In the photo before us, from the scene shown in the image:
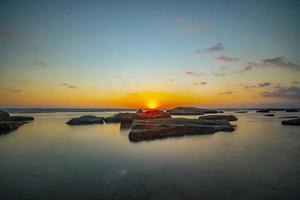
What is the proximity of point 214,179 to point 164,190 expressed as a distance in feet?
4.91

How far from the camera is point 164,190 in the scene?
402 cm

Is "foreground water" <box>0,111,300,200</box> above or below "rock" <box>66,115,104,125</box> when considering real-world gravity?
below

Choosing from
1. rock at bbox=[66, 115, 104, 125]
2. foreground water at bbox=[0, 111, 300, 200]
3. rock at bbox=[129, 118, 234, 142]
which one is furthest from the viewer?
rock at bbox=[66, 115, 104, 125]

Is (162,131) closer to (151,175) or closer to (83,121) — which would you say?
(151,175)

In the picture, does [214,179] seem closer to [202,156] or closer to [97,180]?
[202,156]

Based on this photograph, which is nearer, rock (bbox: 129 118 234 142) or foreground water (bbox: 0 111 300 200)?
foreground water (bbox: 0 111 300 200)

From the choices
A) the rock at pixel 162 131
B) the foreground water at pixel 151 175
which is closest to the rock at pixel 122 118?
the rock at pixel 162 131

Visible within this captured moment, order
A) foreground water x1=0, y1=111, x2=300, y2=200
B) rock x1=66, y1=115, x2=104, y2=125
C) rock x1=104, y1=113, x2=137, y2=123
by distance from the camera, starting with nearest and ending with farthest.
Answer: foreground water x1=0, y1=111, x2=300, y2=200 < rock x1=66, y1=115, x2=104, y2=125 < rock x1=104, y1=113, x2=137, y2=123

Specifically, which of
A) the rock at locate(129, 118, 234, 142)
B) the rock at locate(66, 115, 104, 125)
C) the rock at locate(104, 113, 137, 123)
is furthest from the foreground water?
the rock at locate(104, 113, 137, 123)

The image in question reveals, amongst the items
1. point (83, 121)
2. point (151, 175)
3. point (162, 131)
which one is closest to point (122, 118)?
point (83, 121)

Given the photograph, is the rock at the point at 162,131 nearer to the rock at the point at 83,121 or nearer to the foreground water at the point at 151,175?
the foreground water at the point at 151,175

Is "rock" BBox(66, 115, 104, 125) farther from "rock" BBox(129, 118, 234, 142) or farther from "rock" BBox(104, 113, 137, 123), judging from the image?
"rock" BBox(129, 118, 234, 142)

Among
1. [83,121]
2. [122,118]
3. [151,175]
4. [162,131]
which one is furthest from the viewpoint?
[122,118]

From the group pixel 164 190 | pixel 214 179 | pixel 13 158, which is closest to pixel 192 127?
pixel 214 179
